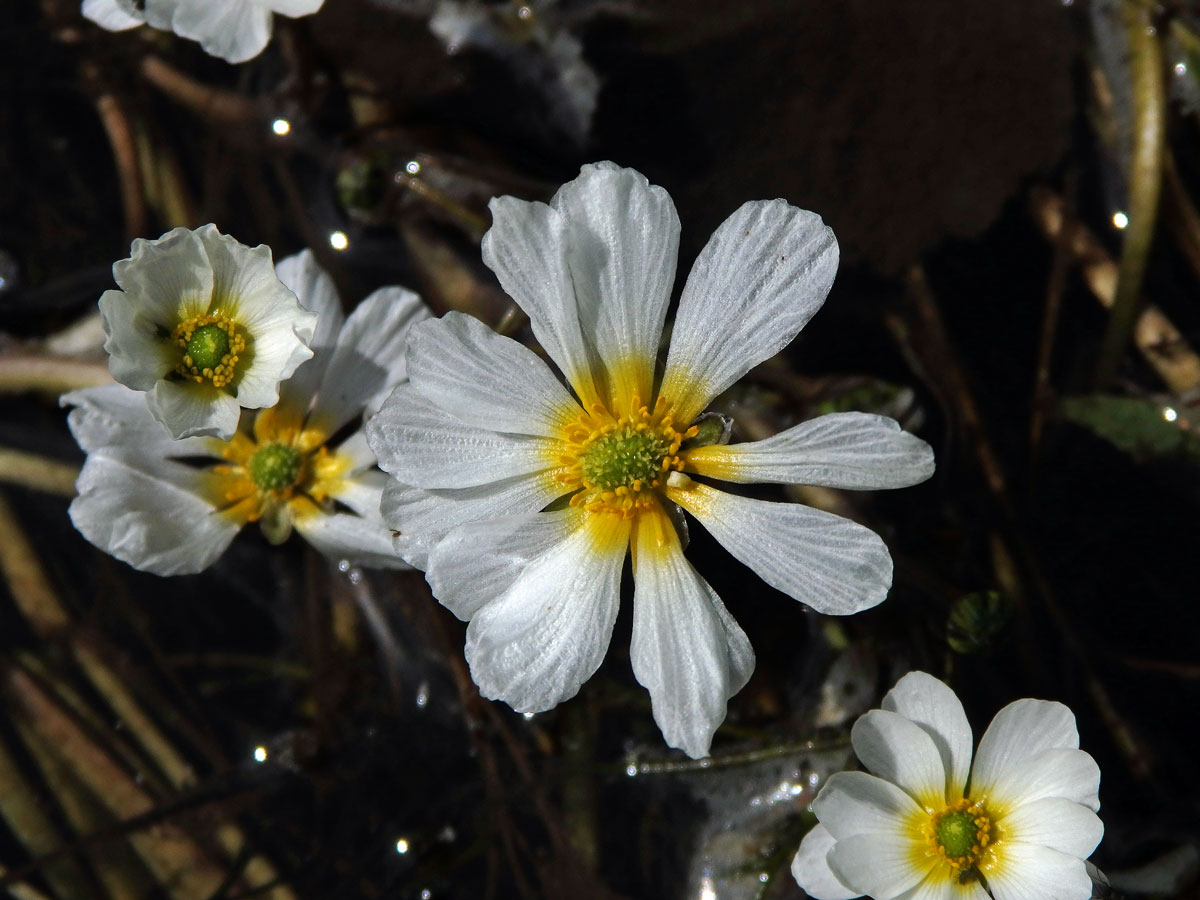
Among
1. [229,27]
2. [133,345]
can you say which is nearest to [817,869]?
[133,345]

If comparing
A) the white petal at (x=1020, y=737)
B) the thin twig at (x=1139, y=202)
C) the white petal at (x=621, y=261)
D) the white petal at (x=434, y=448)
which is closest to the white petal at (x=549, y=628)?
the white petal at (x=434, y=448)

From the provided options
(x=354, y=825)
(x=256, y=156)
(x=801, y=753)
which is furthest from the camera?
(x=256, y=156)

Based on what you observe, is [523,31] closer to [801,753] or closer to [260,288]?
[260,288]

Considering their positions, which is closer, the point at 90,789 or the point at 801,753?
the point at 801,753

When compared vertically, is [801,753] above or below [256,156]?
below

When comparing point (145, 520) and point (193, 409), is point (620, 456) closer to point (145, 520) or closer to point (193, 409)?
point (193, 409)

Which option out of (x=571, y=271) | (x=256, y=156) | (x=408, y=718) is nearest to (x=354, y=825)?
(x=408, y=718)

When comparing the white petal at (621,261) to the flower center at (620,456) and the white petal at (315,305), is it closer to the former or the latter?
the flower center at (620,456)
